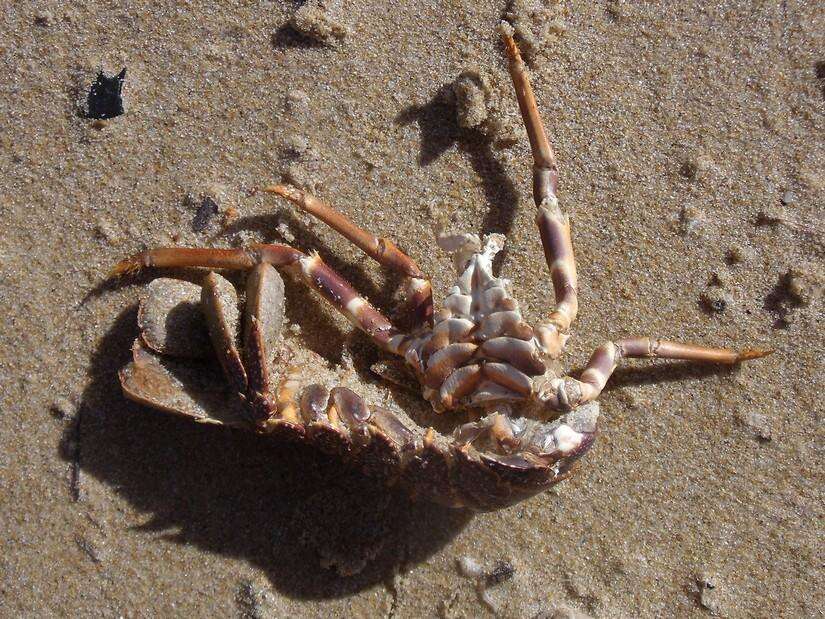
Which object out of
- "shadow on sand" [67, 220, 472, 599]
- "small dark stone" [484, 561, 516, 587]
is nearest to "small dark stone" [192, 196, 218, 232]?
"shadow on sand" [67, 220, 472, 599]

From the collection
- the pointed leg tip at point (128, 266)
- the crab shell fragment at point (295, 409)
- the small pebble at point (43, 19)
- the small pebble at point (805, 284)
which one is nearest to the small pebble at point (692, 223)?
the small pebble at point (805, 284)

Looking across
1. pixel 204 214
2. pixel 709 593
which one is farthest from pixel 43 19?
pixel 709 593

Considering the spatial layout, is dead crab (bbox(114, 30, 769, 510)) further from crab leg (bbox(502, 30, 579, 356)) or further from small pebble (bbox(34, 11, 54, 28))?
small pebble (bbox(34, 11, 54, 28))

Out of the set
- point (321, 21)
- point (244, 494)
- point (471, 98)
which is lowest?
point (244, 494)

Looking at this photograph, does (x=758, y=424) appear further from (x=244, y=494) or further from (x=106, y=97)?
(x=106, y=97)

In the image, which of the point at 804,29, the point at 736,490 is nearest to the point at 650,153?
the point at 804,29
